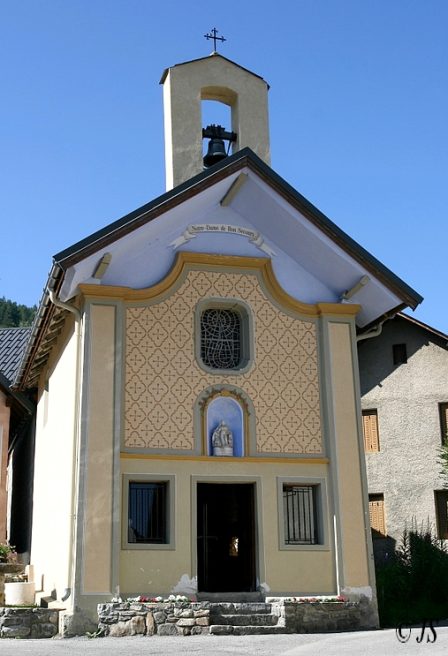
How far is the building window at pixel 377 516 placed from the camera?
25.8 meters

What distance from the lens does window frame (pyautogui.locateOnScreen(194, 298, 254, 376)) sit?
18.1 meters

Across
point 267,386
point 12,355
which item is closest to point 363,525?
point 267,386

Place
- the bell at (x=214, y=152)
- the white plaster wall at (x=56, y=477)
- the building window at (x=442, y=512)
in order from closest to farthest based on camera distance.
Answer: the white plaster wall at (x=56, y=477), the bell at (x=214, y=152), the building window at (x=442, y=512)

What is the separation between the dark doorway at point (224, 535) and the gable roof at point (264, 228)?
Result: 175 inches

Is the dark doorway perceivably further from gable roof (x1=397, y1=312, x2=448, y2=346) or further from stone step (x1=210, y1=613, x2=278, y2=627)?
gable roof (x1=397, y1=312, x2=448, y2=346)

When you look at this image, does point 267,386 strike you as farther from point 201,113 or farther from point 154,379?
point 201,113

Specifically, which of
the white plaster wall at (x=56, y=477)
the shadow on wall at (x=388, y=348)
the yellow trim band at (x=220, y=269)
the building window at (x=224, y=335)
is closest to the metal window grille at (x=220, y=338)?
the building window at (x=224, y=335)

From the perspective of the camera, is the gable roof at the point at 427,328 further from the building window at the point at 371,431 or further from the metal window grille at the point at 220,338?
the metal window grille at the point at 220,338

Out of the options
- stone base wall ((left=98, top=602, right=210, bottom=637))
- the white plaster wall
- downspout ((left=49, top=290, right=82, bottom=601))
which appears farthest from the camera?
the white plaster wall

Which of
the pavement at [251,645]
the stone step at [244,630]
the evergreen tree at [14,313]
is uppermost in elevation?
the evergreen tree at [14,313]

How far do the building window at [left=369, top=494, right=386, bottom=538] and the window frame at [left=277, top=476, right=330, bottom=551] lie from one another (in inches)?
329

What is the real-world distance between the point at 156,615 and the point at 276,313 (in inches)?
256

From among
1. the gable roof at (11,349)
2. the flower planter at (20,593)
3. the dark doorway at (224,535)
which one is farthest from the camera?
the gable roof at (11,349)

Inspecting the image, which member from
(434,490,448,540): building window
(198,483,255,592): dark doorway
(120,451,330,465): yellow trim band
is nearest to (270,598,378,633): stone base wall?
(198,483,255,592): dark doorway
